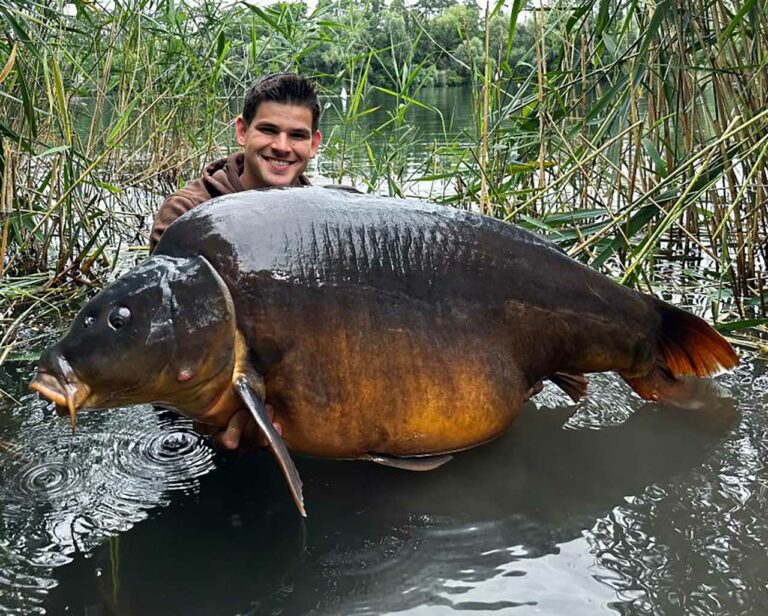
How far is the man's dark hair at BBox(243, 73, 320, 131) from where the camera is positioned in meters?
2.92

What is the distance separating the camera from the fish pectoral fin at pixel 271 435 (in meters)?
1.71

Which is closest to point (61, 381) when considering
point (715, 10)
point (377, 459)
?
point (377, 459)

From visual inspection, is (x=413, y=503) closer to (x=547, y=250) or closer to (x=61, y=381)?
(x=547, y=250)

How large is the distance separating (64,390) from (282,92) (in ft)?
5.08

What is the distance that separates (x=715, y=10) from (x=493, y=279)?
171 cm

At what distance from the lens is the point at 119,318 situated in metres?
1.77

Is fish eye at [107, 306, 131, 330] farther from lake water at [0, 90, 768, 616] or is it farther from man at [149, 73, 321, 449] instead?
man at [149, 73, 321, 449]

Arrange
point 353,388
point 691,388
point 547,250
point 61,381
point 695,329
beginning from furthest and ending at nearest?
point 691,388 < point 695,329 < point 547,250 < point 353,388 < point 61,381

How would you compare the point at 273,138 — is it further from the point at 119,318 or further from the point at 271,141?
the point at 119,318

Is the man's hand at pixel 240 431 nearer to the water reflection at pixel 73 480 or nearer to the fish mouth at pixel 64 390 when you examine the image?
the water reflection at pixel 73 480

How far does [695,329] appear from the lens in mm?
2357

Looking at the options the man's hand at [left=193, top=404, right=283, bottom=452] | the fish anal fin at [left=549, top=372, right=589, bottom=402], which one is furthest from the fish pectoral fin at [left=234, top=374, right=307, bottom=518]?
the fish anal fin at [left=549, top=372, right=589, bottom=402]

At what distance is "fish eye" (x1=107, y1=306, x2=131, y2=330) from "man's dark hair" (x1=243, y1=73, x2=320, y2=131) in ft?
4.61

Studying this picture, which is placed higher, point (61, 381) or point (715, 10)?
point (715, 10)
